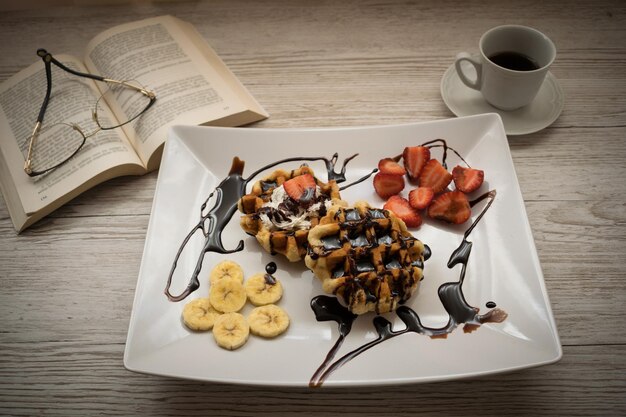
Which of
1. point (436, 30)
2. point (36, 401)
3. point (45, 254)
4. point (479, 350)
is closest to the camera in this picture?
point (479, 350)

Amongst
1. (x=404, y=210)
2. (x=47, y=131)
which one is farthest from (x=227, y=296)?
(x=47, y=131)

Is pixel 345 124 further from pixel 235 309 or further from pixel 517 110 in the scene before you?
pixel 235 309

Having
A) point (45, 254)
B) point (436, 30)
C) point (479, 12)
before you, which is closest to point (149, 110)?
point (45, 254)

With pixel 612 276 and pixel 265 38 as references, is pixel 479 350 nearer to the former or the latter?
pixel 612 276

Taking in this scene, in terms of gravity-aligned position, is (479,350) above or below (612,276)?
above

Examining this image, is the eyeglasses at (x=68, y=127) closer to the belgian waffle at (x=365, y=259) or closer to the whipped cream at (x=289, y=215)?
the whipped cream at (x=289, y=215)
